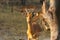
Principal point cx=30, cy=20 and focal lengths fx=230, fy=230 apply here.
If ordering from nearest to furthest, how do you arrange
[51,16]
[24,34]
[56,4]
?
[56,4] < [51,16] < [24,34]

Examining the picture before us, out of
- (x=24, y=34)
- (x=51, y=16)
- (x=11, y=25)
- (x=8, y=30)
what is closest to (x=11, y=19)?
(x=11, y=25)

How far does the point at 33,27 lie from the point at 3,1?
22.8 feet

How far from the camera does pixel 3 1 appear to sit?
10750mm

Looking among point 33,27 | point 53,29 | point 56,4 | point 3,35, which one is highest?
point 56,4

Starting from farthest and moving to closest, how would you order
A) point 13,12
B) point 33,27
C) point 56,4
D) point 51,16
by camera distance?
point 13,12 < point 33,27 < point 51,16 < point 56,4

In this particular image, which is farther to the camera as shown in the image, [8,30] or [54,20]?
[8,30]

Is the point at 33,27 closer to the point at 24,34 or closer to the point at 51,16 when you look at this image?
the point at 24,34

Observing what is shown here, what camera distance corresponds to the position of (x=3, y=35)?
584cm

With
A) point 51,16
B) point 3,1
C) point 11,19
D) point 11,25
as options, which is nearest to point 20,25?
point 11,25

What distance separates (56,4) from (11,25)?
5552 mm

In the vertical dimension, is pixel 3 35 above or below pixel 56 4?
below

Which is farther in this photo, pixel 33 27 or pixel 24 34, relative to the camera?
pixel 24 34

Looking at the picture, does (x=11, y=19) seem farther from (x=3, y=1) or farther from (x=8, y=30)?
(x=3, y=1)

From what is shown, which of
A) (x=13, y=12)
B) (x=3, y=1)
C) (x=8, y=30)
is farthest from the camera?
(x=3, y=1)
